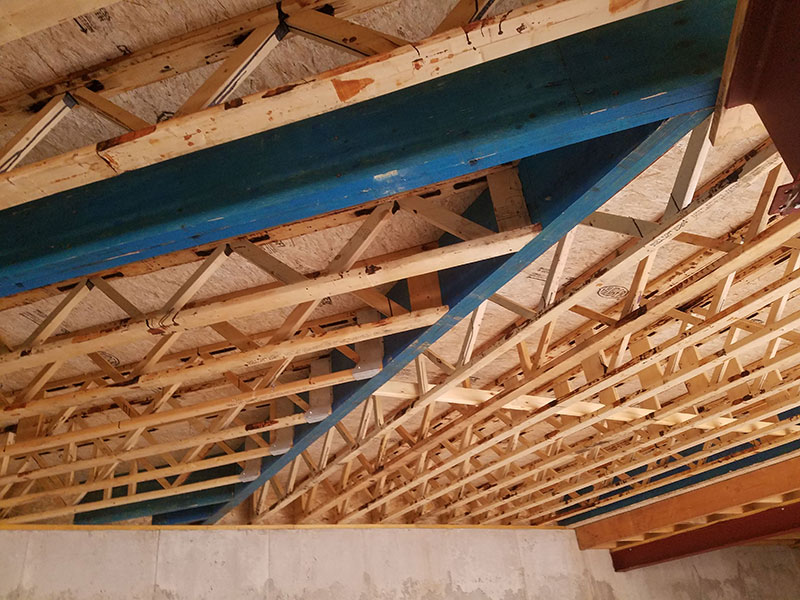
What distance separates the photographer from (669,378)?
6125 mm

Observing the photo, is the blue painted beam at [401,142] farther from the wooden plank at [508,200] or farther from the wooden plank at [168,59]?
the wooden plank at [508,200]

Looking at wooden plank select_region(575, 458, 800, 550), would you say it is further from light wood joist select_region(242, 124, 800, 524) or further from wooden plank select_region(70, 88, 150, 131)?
wooden plank select_region(70, 88, 150, 131)

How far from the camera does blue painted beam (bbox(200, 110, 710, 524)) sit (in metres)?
2.90

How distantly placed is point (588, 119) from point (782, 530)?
40.6 feet

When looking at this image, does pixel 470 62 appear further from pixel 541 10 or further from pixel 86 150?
pixel 86 150

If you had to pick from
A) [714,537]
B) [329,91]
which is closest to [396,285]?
[329,91]

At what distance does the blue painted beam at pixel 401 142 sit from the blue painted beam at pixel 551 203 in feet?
0.78

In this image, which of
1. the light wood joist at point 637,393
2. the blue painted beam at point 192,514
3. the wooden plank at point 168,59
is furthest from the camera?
the blue painted beam at point 192,514

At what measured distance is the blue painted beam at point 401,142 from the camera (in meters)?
2.62

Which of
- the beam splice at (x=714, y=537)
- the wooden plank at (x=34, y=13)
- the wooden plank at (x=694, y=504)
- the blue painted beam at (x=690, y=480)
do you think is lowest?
the beam splice at (x=714, y=537)

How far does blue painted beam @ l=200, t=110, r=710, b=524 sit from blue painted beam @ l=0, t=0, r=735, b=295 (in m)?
0.24

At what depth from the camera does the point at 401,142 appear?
278cm

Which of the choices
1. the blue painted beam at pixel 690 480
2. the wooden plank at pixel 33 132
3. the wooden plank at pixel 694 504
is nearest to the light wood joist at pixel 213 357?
the wooden plank at pixel 33 132

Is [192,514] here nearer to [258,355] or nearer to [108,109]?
[258,355]
